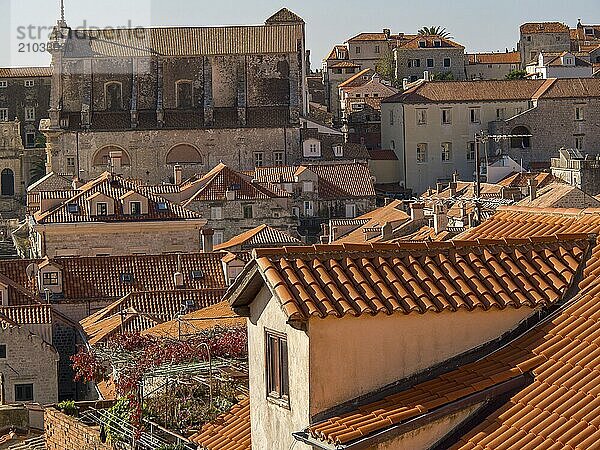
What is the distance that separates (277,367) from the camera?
29.3 feet

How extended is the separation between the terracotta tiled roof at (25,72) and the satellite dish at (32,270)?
6795 cm

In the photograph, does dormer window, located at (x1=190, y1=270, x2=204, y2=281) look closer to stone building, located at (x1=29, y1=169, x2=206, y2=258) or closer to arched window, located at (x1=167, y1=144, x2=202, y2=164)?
stone building, located at (x1=29, y1=169, x2=206, y2=258)

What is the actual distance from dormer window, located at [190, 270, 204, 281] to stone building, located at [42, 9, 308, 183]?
1420 inches

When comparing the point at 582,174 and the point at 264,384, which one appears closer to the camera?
the point at 264,384

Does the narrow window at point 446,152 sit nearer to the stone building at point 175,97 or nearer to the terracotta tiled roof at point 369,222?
the stone building at point 175,97

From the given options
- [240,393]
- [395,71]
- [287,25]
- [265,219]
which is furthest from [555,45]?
[240,393]

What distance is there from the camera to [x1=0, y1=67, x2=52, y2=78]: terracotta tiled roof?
108950 millimetres

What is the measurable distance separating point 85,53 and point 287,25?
10247mm

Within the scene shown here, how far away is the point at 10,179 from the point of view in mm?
101250

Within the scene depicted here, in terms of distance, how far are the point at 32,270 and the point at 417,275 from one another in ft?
111

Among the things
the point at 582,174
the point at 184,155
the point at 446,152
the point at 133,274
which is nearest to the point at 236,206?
the point at 582,174

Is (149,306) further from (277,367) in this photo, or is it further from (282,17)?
(282,17)

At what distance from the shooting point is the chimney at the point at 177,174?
72113 mm

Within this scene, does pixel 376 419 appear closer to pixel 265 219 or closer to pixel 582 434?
pixel 582 434
